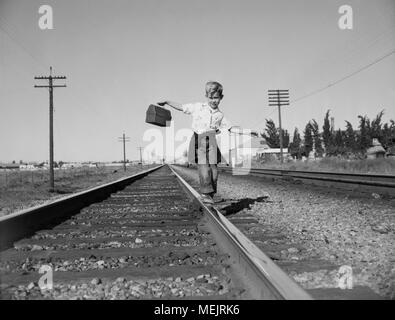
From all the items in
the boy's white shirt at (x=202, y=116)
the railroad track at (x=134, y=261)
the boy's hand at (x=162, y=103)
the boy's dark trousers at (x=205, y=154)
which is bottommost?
the railroad track at (x=134, y=261)

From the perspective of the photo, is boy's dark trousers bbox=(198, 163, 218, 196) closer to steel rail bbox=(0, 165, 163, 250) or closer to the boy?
the boy

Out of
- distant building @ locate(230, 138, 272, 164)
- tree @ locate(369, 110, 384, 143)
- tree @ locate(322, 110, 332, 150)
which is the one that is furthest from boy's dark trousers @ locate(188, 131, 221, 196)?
distant building @ locate(230, 138, 272, 164)

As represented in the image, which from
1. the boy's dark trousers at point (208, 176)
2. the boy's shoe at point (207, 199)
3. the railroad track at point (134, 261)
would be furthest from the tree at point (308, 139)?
the railroad track at point (134, 261)

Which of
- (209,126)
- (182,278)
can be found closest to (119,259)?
(182,278)

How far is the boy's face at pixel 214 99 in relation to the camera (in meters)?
5.12

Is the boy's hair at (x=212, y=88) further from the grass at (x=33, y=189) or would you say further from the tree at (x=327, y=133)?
the tree at (x=327, y=133)

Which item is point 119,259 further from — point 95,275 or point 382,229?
point 382,229

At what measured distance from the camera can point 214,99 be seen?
16.8 ft

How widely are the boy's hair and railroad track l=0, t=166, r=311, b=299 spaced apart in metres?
1.51

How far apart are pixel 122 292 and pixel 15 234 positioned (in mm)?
2136

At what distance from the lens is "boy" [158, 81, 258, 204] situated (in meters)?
5.11

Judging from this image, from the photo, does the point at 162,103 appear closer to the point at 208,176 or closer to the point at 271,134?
the point at 208,176

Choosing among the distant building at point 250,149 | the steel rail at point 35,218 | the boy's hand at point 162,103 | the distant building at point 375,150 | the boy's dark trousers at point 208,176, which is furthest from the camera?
the distant building at point 250,149

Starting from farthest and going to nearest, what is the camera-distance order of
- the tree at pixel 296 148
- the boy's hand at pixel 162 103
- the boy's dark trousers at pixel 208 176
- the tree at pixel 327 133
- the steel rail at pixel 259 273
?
the tree at pixel 296 148, the tree at pixel 327 133, the boy's dark trousers at pixel 208 176, the boy's hand at pixel 162 103, the steel rail at pixel 259 273
